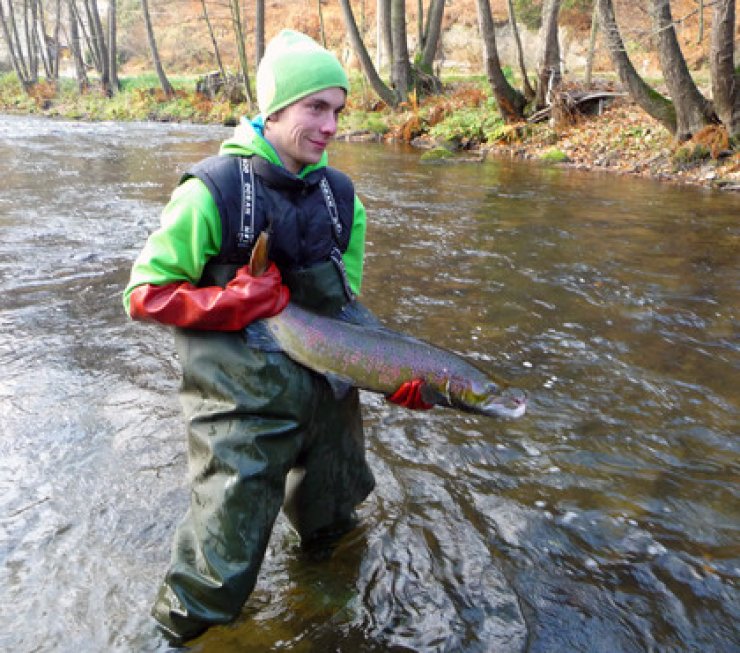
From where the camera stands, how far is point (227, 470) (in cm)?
227

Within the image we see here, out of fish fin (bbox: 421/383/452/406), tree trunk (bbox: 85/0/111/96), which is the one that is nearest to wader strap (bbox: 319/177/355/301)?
fish fin (bbox: 421/383/452/406)

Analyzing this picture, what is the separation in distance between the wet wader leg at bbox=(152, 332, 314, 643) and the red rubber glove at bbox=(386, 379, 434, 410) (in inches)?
13.8

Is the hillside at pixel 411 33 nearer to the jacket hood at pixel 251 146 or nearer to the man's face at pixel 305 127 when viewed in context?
the man's face at pixel 305 127

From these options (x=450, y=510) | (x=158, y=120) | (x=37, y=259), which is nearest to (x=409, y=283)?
(x=450, y=510)

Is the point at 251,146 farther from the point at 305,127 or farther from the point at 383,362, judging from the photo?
the point at 383,362

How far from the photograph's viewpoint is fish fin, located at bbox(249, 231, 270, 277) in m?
2.20

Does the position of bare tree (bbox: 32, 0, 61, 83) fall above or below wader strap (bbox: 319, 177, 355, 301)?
above

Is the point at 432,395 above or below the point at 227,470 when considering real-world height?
above

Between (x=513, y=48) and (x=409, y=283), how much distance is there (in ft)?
115

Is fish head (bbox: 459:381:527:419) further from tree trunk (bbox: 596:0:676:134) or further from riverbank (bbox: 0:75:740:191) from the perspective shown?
tree trunk (bbox: 596:0:676:134)

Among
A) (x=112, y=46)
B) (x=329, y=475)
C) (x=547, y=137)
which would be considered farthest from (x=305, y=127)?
Result: (x=112, y=46)

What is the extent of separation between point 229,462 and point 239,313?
0.51 metres

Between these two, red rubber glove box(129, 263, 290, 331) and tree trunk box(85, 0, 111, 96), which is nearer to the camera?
red rubber glove box(129, 263, 290, 331)

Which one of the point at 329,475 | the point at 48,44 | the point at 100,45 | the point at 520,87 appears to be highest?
the point at 48,44
